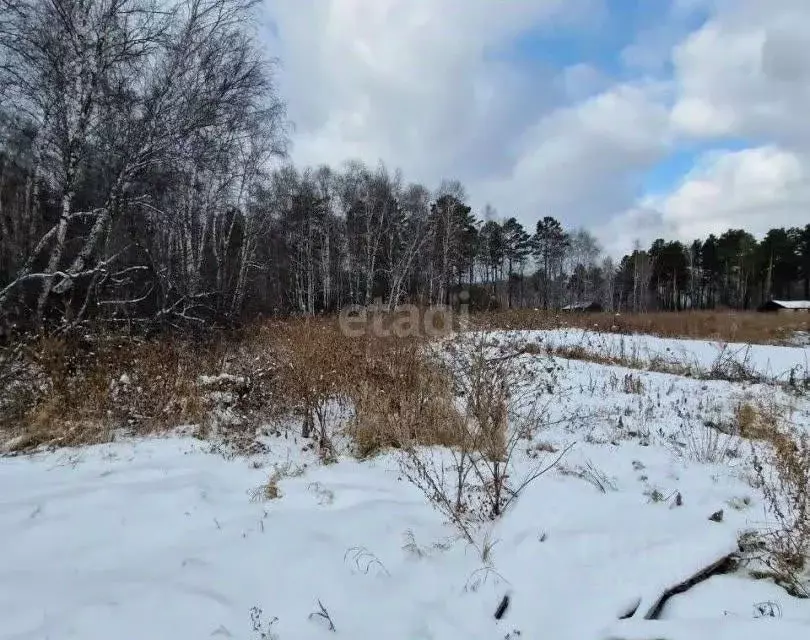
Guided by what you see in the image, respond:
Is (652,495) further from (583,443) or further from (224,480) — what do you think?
(224,480)

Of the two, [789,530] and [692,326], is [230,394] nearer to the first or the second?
[789,530]

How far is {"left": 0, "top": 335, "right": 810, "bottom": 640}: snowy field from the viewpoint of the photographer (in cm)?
195

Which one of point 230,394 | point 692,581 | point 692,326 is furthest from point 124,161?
point 692,326

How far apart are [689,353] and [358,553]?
9523 mm

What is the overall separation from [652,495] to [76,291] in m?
9.06

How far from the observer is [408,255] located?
26172mm

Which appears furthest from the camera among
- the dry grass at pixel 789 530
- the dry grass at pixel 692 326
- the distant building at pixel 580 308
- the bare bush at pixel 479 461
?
the distant building at pixel 580 308

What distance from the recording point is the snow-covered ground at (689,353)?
26.7ft

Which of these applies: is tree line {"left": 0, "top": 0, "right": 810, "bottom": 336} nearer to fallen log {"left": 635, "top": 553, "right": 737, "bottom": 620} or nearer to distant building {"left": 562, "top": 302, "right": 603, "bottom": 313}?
fallen log {"left": 635, "top": 553, "right": 737, "bottom": 620}

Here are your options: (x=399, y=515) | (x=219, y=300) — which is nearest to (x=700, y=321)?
(x=219, y=300)

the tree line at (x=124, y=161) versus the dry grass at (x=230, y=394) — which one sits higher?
the tree line at (x=124, y=161)

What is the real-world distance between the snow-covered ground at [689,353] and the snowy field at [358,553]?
5.21m

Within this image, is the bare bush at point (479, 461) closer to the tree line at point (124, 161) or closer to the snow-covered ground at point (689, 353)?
the tree line at point (124, 161)

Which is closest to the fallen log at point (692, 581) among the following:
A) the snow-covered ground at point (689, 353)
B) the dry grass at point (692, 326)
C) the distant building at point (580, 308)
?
the snow-covered ground at point (689, 353)
